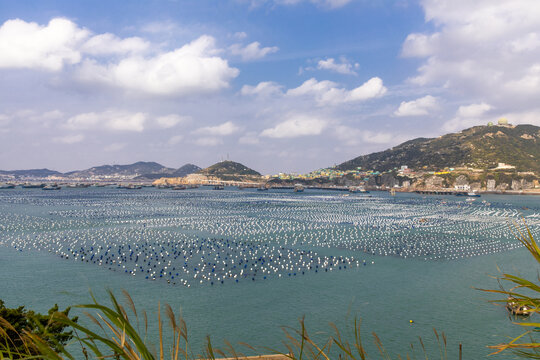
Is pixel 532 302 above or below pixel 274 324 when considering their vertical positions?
above

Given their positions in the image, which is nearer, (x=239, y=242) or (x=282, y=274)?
(x=282, y=274)

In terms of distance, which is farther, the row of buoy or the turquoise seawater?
the row of buoy

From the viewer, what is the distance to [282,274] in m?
45.8

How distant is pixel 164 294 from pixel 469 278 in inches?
1389

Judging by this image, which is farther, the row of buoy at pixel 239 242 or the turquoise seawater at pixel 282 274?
the row of buoy at pixel 239 242

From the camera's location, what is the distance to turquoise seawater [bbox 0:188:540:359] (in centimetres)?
3070

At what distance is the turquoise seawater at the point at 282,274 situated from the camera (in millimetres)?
30703

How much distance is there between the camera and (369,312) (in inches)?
1335

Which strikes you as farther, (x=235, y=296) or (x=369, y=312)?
(x=235, y=296)

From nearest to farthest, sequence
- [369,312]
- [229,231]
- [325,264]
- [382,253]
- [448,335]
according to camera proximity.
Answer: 1. [448,335]
2. [369,312]
3. [325,264]
4. [382,253]
5. [229,231]

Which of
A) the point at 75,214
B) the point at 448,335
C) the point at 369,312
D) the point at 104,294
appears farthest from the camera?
the point at 75,214

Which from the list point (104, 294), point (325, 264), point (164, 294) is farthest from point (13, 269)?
point (325, 264)

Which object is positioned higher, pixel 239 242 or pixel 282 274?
pixel 239 242

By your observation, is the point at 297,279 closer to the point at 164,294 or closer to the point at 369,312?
the point at 369,312
